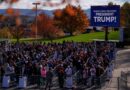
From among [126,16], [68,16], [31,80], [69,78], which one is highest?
[68,16]

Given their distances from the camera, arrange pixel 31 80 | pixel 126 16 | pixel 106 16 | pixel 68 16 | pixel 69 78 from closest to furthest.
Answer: pixel 68 16
pixel 69 78
pixel 31 80
pixel 106 16
pixel 126 16

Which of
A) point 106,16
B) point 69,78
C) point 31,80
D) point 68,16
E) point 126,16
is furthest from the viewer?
point 126,16

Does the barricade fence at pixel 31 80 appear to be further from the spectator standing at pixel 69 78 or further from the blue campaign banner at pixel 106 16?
the blue campaign banner at pixel 106 16

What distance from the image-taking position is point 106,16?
140 ft

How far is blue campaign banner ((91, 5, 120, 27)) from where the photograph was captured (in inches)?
1671

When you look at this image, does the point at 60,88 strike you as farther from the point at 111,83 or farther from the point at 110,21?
the point at 110,21

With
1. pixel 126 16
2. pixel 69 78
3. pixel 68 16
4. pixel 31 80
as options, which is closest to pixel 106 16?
pixel 31 80

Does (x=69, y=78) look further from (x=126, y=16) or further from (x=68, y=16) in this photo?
(x=126, y=16)

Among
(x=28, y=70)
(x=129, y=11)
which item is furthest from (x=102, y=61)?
(x=129, y=11)

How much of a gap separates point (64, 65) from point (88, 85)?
196cm

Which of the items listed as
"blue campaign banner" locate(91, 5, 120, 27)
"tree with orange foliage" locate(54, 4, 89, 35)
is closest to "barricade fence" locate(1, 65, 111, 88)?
"tree with orange foliage" locate(54, 4, 89, 35)

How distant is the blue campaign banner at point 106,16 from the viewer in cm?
4244

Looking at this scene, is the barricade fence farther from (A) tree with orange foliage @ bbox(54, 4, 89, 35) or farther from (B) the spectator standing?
(A) tree with orange foliage @ bbox(54, 4, 89, 35)

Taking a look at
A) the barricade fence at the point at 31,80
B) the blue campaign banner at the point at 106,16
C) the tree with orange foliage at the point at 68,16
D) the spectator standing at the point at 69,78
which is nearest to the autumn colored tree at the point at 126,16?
the tree with orange foliage at the point at 68,16
